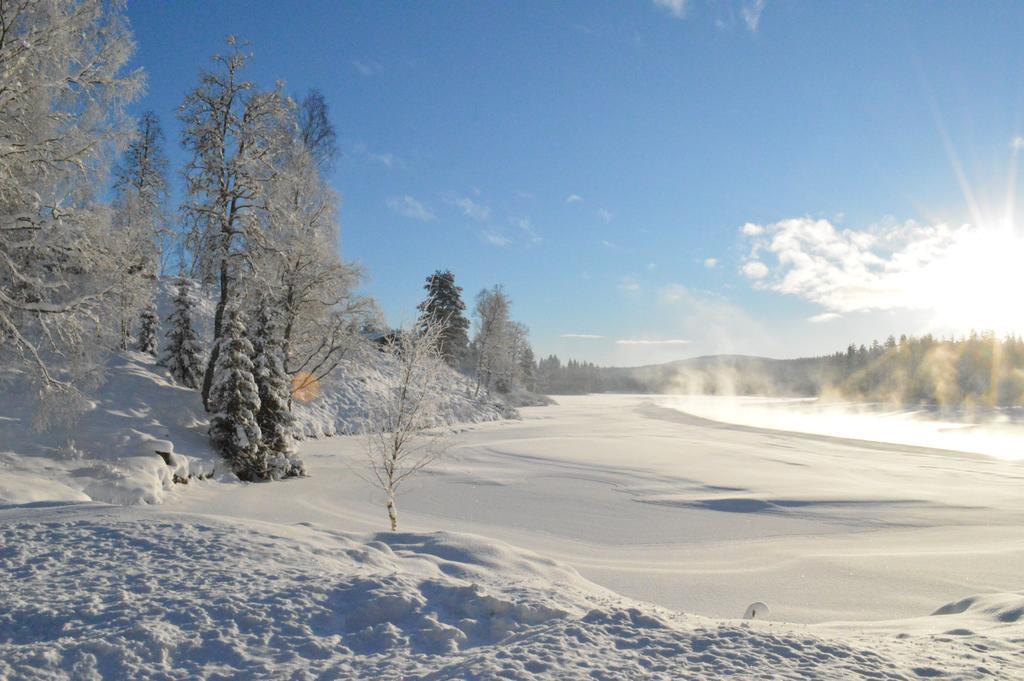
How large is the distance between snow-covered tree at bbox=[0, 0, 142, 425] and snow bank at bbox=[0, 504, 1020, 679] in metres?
5.34

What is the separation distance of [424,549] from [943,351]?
10860cm

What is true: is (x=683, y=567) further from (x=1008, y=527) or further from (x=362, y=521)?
(x=1008, y=527)

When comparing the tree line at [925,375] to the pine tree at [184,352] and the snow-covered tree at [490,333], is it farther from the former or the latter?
the pine tree at [184,352]

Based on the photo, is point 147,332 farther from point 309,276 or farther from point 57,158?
point 57,158

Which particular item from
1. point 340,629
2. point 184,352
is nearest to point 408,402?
point 340,629

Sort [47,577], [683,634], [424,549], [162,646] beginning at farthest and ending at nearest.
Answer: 1. [424,549]
2. [47,577]
3. [683,634]
4. [162,646]

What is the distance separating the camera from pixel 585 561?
396 inches

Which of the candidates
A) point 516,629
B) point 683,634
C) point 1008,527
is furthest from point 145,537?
point 1008,527

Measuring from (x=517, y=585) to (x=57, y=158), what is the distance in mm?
9683

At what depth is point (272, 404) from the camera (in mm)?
16703

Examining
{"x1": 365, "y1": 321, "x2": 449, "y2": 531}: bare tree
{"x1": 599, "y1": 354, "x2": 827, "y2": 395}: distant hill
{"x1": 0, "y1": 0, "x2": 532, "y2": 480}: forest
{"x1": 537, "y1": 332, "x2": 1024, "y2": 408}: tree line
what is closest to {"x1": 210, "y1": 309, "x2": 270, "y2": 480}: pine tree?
{"x1": 0, "y1": 0, "x2": 532, "y2": 480}: forest

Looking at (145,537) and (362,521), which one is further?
(362,521)

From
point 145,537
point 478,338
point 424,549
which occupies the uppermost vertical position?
point 478,338

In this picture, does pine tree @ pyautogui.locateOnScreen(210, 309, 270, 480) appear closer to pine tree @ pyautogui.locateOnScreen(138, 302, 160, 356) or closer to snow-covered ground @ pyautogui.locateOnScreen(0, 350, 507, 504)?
snow-covered ground @ pyautogui.locateOnScreen(0, 350, 507, 504)
